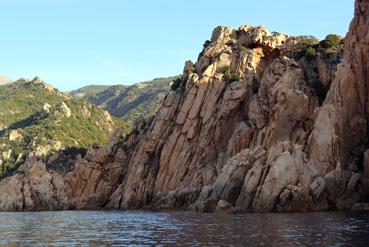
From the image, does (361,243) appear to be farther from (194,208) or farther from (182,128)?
(182,128)

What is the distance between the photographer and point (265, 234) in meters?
47.9

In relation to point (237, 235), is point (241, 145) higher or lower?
higher

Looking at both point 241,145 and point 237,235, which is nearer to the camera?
point 237,235

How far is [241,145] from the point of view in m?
113

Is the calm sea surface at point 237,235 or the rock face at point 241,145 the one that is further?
the rock face at point 241,145

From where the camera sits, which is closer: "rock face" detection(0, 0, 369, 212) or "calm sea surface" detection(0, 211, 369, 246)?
"calm sea surface" detection(0, 211, 369, 246)

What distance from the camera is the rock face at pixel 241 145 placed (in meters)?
80.5

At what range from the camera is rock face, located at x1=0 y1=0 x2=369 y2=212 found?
264 feet

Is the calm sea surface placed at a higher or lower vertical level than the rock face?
lower

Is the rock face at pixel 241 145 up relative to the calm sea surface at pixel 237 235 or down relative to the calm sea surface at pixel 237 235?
up

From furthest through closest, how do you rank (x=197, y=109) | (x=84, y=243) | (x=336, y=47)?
(x=197, y=109)
(x=336, y=47)
(x=84, y=243)

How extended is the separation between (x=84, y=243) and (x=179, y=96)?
Answer: 92420 mm

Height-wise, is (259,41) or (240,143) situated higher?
(259,41)

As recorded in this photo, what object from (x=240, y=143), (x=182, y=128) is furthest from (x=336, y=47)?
(x=182, y=128)
